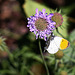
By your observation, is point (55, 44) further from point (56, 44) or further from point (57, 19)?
point (57, 19)

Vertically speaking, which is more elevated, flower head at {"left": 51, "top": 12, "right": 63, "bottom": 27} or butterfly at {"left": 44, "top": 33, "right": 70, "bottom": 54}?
flower head at {"left": 51, "top": 12, "right": 63, "bottom": 27}

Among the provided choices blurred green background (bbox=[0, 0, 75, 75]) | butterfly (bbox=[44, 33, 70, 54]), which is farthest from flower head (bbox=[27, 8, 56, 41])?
blurred green background (bbox=[0, 0, 75, 75])

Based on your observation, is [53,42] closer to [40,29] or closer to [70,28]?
[40,29]

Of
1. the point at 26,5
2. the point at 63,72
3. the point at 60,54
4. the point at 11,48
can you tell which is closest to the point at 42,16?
the point at 60,54

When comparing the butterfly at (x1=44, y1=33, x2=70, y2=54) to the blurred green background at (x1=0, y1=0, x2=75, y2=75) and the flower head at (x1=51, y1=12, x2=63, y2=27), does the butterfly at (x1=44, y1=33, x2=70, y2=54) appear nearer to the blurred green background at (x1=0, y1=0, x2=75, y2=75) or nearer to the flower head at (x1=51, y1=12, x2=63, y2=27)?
the flower head at (x1=51, y1=12, x2=63, y2=27)

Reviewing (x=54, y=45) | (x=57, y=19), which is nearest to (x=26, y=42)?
(x=57, y=19)

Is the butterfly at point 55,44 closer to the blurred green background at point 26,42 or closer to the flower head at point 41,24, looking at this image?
the flower head at point 41,24

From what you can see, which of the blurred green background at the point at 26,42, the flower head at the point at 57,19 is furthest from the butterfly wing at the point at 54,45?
the blurred green background at the point at 26,42

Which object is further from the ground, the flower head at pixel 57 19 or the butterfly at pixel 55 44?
the flower head at pixel 57 19
